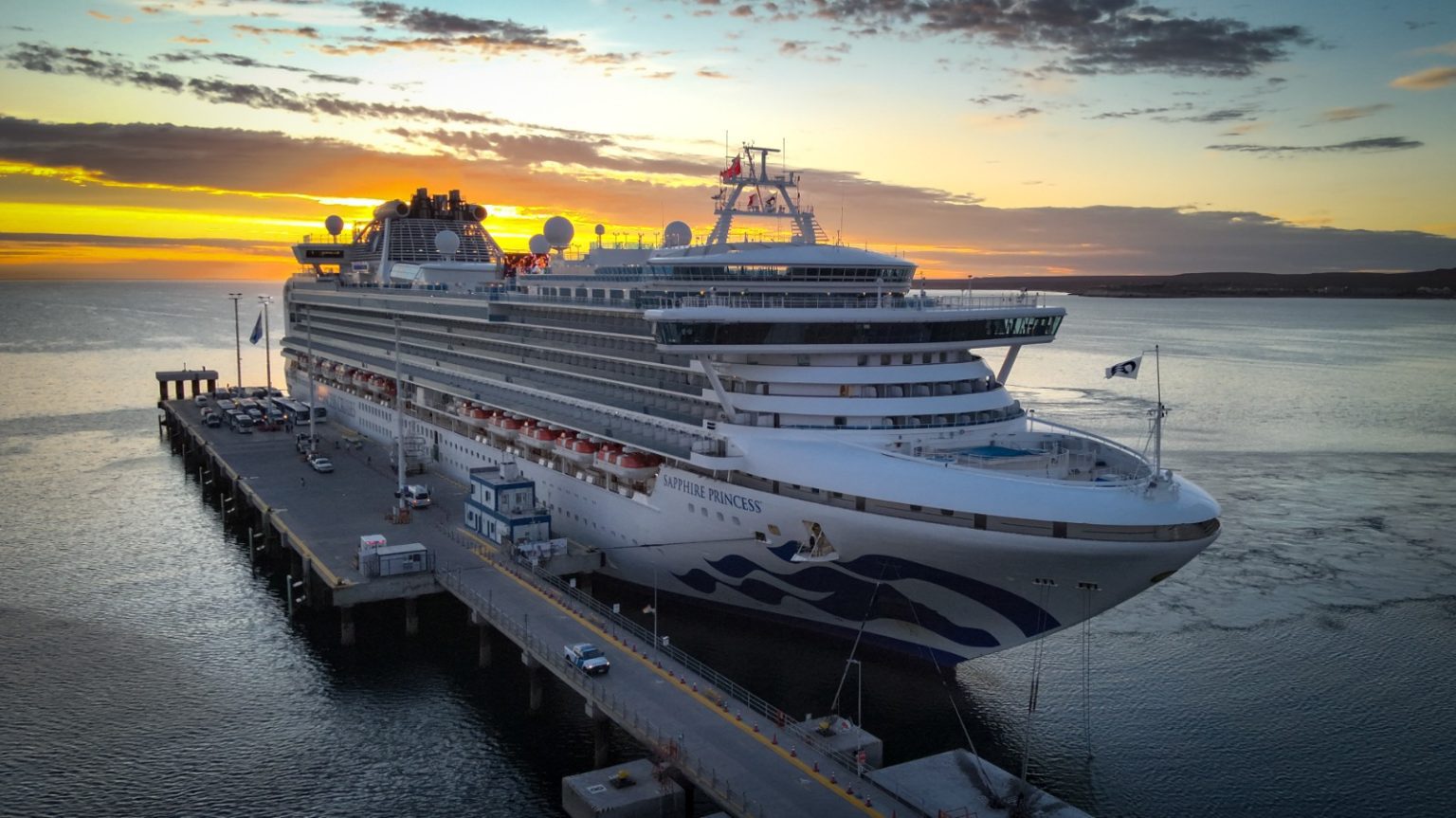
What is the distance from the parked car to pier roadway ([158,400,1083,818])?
22 cm

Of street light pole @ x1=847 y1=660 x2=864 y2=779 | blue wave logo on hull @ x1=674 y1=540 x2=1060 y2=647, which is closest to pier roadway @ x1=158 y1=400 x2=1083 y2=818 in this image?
street light pole @ x1=847 y1=660 x2=864 y2=779

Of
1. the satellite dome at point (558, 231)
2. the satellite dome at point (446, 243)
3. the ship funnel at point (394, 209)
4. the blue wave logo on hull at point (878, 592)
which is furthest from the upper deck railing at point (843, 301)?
the ship funnel at point (394, 209)

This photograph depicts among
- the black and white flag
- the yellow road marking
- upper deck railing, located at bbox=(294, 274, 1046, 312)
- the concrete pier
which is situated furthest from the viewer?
upper deck railing, located at bbox=(294, 274, 1046, 312)

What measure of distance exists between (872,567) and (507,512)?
15335mm

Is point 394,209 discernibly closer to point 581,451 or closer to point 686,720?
point 581,451

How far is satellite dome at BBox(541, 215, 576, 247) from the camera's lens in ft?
189

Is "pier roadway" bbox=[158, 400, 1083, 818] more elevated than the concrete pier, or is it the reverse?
"pier roadway" bbox=[158, 400, 1083, 818]

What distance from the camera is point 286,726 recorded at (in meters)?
28.5

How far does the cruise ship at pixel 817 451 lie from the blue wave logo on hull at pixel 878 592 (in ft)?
0.25

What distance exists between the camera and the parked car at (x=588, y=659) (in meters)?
25.8

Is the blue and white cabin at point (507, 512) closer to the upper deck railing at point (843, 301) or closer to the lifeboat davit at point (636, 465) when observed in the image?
the lifeboat davit at point (636, 465)

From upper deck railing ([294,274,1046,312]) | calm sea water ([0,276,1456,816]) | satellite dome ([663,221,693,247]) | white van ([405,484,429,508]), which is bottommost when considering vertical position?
calm sea water ([0,276,1456,816])

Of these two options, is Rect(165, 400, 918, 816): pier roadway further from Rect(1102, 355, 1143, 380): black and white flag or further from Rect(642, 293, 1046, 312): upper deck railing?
Rect(1102, 355, 1143, 380): black and white flag

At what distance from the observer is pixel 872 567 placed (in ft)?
89.8
